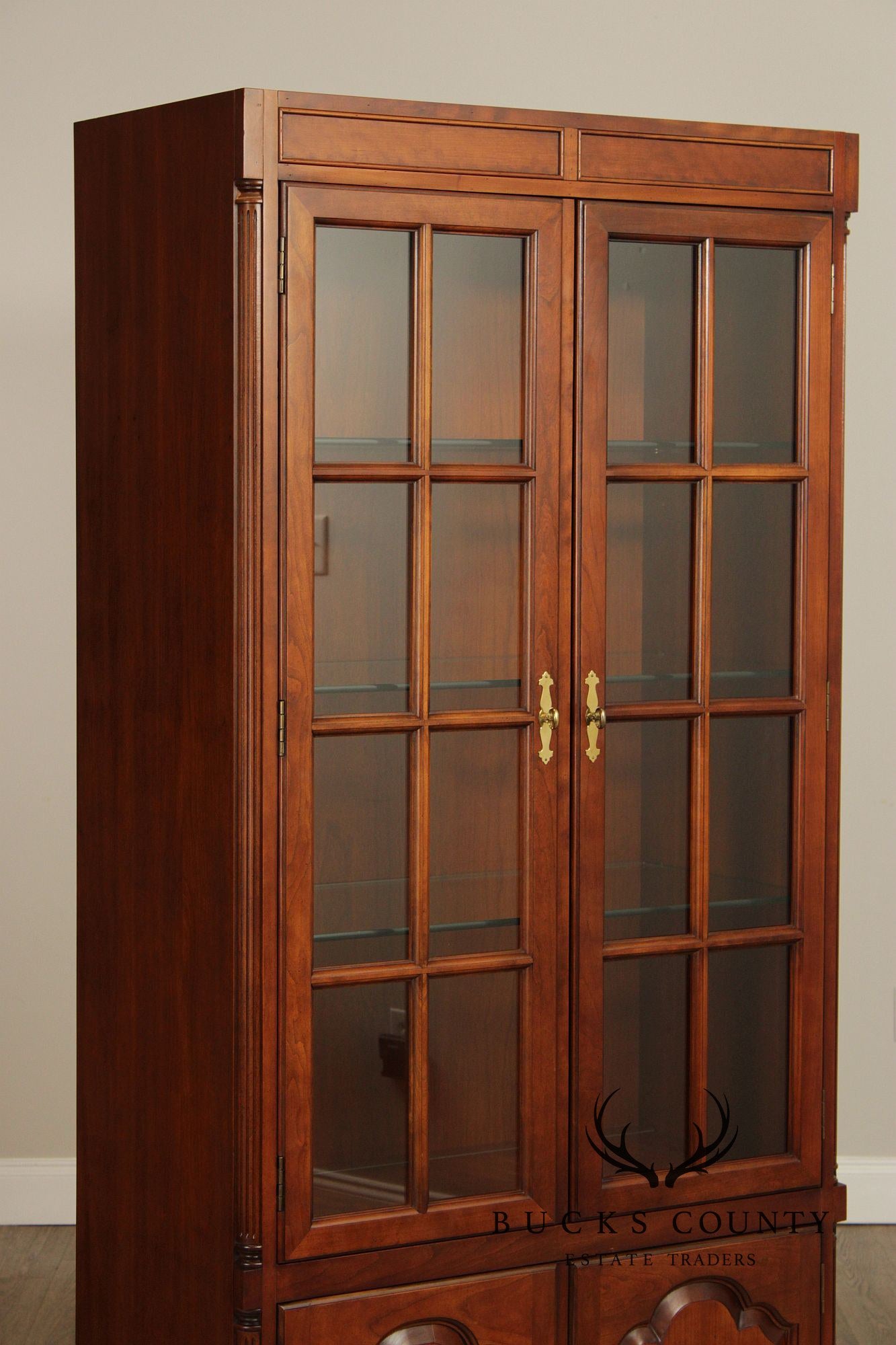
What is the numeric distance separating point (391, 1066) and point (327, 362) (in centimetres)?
103

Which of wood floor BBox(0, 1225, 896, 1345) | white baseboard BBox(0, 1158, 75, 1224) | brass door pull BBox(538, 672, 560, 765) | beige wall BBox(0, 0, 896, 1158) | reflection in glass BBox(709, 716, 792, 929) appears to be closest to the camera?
brass door pull BBox(538, 672, 560, 765)

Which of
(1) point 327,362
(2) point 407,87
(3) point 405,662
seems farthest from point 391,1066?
(2) point 407,87

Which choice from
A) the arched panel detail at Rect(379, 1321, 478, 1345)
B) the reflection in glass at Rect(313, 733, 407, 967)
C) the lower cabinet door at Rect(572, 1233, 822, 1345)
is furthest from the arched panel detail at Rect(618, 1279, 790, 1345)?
the reflection in glass at Rect(313, 733, 407, 967)

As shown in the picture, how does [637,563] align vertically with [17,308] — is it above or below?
below

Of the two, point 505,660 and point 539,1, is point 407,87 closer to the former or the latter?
point 539,1

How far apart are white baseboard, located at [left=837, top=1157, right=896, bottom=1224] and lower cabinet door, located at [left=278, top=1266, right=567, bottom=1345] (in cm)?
143

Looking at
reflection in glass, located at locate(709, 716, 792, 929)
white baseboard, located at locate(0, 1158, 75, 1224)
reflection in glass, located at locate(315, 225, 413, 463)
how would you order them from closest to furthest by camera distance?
1. reflection in glass, located at locate(315, 225, 413, 463)
2. reflection in glass, located at locate(709, 716, 792, 929)
3. white baseboard, located at locate(0, 1158, 75, 1224)

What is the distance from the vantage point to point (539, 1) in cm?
298

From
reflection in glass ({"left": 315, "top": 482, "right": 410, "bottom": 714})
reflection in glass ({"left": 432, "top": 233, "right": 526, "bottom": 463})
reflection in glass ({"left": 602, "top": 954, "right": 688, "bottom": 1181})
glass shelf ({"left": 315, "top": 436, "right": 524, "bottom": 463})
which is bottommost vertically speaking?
reflection in glass ({"left": 602, "top": 954, "right": 688, "bottom": 1181})

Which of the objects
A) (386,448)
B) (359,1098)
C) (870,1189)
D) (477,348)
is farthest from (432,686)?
(870,1189)

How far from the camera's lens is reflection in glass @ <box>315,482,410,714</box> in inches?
75.6

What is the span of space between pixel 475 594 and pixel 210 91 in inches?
62.2

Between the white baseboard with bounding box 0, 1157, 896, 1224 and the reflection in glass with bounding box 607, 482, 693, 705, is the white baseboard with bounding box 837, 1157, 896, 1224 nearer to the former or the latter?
the white baseboard with bounding box 0, 1157, 896, 1224

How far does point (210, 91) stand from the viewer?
9.57 feet
